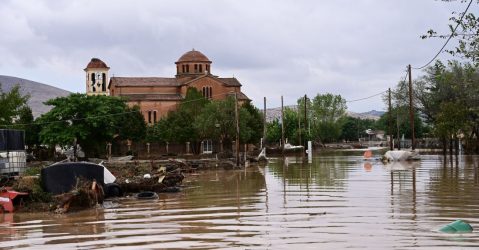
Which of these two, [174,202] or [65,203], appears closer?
[65,203]

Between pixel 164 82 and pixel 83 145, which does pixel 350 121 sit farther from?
pixel 83 145

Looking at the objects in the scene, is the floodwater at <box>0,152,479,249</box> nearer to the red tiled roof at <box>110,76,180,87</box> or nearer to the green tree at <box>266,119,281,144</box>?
the red tiled roof at <box>110,76,180,87</box>

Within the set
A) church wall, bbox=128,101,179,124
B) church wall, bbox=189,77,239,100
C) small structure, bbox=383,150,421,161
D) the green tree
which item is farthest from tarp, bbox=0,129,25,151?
the green tree

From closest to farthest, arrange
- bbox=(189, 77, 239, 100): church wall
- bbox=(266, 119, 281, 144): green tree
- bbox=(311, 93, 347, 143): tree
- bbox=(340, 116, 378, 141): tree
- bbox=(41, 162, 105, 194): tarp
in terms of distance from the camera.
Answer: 1. bbox=(41, 162, 105, 194): tarp
2. bbox=(189, 77, 239, 100): church wall
3. bbox=(266, 119, 281, 144): green tree
4. bbox=(311, 93, 347, 143): tree
5. bbox=(340, 116, 378, 141): tree

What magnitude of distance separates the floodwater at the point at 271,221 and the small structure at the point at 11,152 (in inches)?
242

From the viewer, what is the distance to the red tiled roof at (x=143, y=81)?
91125 millimetres

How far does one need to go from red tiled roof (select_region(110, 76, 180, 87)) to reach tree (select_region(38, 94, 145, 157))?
1204 inches

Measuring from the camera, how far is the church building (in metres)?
89.9

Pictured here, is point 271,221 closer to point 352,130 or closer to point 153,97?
point 153,97

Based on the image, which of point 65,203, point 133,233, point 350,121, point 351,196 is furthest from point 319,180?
point 350,121

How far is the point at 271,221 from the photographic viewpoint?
1573 cm

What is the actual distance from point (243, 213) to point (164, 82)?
7678 cm

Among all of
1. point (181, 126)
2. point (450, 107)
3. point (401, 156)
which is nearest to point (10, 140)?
point (401, 156)

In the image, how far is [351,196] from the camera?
21.5 m
